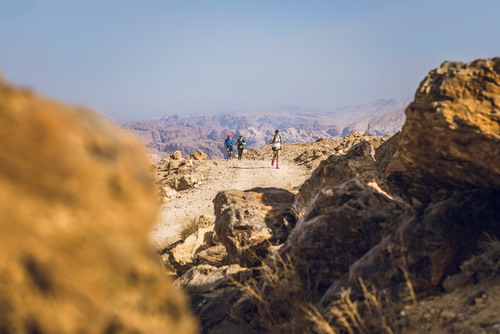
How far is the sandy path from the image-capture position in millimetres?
19703

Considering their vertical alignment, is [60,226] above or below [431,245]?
above

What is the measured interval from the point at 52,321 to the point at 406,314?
4.31m

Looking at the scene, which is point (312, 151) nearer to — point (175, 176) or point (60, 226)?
point (175, 176)

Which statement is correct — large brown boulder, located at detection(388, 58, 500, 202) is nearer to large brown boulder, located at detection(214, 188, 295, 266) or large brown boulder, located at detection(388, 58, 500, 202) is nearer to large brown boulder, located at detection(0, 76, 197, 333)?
large brown boulder, located at detection(214, 188, 295, 266)

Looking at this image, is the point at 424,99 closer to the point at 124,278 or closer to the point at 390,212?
the point at 390,212

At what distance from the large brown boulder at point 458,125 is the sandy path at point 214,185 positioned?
1319 cm

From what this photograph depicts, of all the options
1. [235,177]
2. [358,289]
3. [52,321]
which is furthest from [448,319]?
[235,177]

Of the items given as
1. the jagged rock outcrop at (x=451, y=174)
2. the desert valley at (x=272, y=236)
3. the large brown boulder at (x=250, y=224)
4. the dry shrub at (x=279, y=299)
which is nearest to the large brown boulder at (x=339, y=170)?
the desert valley at (x=272, y=236)

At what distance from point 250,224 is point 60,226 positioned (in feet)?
24.5

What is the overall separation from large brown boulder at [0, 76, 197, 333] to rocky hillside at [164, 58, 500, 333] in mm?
3064

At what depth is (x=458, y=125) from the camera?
17.3 ft

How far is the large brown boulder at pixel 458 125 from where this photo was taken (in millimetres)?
5215

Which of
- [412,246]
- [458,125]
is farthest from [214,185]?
[458,125]

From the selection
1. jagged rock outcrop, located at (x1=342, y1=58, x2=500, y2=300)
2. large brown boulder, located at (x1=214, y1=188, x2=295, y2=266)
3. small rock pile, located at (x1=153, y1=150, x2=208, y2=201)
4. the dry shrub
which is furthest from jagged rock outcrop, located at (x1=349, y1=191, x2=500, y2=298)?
small rock pile, located at (x1=153, y1=150, x2=208, y2=201)
